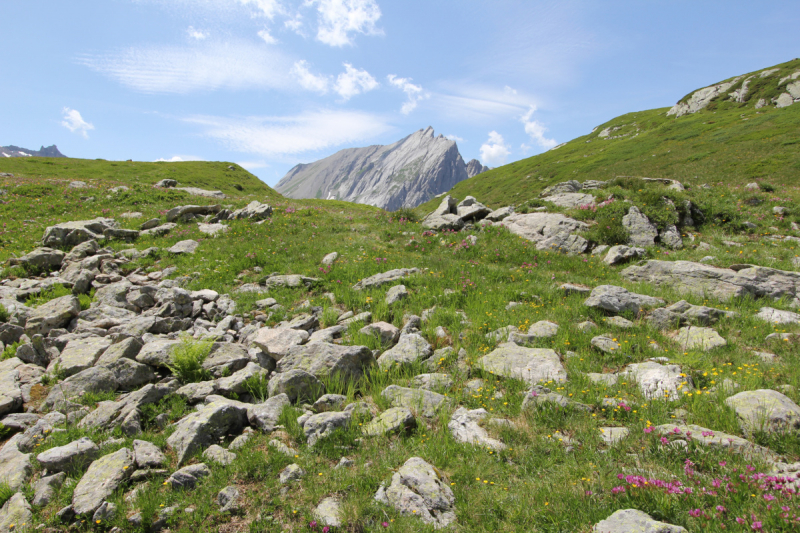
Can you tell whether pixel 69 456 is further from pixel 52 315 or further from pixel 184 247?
pixel 184 247

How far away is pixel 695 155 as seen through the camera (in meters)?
63.3

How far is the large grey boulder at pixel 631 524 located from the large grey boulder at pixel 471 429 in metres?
1.59

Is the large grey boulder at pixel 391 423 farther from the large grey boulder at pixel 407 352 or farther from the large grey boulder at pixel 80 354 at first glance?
the large grey boulder at pixel 80 354

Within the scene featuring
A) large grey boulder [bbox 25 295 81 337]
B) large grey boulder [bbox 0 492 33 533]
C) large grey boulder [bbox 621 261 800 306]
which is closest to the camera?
large grey boulder [bbox 0 492 33 533]

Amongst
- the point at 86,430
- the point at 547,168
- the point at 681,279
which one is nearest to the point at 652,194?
the point at 681,279

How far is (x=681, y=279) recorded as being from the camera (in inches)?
421

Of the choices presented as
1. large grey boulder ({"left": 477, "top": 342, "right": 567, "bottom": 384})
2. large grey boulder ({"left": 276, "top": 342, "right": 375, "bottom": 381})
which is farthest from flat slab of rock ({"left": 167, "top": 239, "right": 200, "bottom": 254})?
large grey boulder ({"left": 477, "top": 342, "right": 567, "bottom": 384})

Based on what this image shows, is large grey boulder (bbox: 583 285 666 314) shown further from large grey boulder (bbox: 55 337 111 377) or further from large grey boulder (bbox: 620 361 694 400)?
large grey boulder (bbox: 55 337 111 377)

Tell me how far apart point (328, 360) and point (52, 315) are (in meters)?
8.42

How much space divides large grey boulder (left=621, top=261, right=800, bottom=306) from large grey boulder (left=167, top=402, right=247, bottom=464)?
1176 cm

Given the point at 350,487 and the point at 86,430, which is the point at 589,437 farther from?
the point at 86,430

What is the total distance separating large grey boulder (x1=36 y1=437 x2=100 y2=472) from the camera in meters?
4.94

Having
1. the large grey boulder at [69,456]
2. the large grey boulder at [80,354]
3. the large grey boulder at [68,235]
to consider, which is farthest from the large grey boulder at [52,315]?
the large grey boulder at [68,235]

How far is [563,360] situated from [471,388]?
2202 mm
